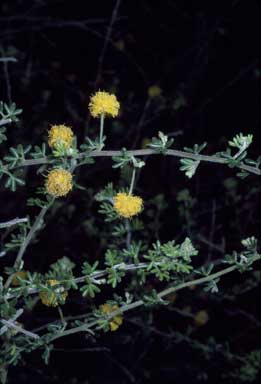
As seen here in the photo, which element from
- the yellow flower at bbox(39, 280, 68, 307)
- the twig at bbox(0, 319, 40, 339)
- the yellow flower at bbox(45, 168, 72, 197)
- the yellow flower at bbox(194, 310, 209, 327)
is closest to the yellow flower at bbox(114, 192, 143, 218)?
the yellow flower at bbox(45, 168, 72, 197)

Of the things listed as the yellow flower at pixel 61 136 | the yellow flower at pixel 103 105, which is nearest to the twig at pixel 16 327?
the yellow flower at pixel 61 136

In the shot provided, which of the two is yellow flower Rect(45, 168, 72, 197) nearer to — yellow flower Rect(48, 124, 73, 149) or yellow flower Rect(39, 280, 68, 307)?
yellow flower Rect(48, 124, 73, 149)

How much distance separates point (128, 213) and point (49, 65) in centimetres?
315

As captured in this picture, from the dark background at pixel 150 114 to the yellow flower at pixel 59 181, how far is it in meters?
1.24

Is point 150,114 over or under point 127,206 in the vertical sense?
over

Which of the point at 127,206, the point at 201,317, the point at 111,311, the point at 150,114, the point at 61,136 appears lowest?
the point at 111,311

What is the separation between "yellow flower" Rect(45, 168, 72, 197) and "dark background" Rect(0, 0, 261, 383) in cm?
124

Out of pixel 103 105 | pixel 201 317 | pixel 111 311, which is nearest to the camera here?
pixel 103 105

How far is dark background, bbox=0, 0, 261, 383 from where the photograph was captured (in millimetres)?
2703

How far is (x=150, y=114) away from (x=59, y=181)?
2518mm

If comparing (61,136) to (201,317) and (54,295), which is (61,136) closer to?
(54,295)

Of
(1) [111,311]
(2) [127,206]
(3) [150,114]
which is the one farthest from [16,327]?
(3) [150,114]

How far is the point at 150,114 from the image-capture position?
3.75m

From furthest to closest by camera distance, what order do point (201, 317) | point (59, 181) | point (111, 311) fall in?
point (201, 317)
point (111, 311)
point (59, 181)
